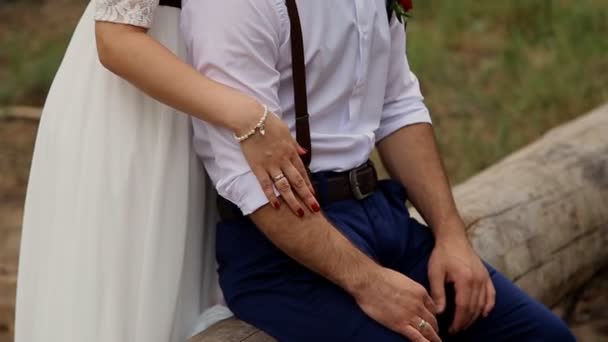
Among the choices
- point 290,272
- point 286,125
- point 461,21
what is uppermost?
point 286,125

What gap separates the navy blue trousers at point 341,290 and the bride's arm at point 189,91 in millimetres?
193

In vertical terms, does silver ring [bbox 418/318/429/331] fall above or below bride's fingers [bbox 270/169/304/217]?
below

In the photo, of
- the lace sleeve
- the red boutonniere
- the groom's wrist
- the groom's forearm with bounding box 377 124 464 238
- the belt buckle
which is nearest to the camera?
the lace sleeve

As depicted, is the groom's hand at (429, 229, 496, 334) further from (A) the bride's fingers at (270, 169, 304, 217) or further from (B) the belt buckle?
(A) the bride's fingers at (270, 169, 304, 217)

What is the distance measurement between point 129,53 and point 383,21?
58 centimetres

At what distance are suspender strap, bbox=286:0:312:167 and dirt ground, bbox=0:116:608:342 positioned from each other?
1.71 m

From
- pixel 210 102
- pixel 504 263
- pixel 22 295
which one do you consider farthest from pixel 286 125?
pixel 504 263

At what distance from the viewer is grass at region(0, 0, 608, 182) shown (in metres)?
5.81

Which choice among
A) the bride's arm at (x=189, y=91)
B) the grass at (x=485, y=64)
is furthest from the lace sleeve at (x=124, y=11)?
the grass at (x=485, y=64)

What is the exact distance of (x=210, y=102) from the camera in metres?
2.34

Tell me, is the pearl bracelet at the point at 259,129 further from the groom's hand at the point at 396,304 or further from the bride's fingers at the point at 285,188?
the groom's hand at the point at 396,304

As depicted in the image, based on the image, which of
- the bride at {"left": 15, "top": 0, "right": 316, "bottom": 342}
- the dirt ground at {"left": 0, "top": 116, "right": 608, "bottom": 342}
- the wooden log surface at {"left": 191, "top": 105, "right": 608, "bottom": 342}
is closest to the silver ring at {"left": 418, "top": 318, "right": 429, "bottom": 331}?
the bride at {"left": 15, "top": 0, "right": 316, "bottom": 342}

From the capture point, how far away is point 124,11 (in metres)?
2.34

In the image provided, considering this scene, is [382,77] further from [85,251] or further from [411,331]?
[85,251]
